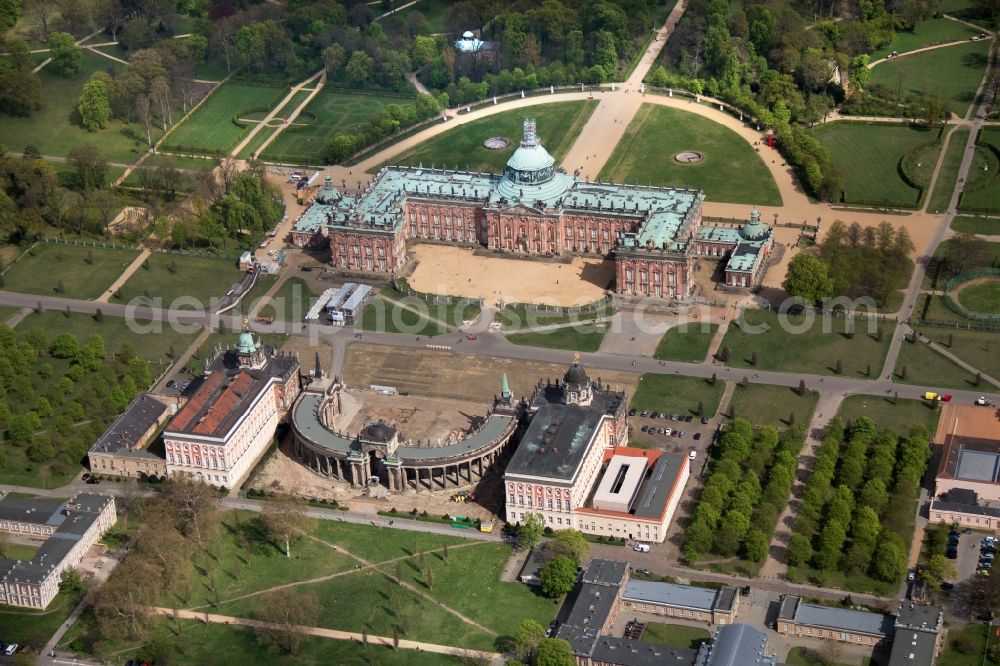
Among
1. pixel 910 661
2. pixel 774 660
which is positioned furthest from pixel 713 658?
pixel 910 661

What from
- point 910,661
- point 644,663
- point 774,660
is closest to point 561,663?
point 644,663

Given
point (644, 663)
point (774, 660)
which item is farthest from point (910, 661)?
point (644, 663)

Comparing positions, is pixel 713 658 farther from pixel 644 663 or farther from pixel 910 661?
pixel 910 661

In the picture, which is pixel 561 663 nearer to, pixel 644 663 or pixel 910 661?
pixel 644 663

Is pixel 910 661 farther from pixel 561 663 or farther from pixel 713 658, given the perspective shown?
→ pixel 561 663

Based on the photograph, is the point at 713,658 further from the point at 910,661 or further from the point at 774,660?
the point at 910,661
